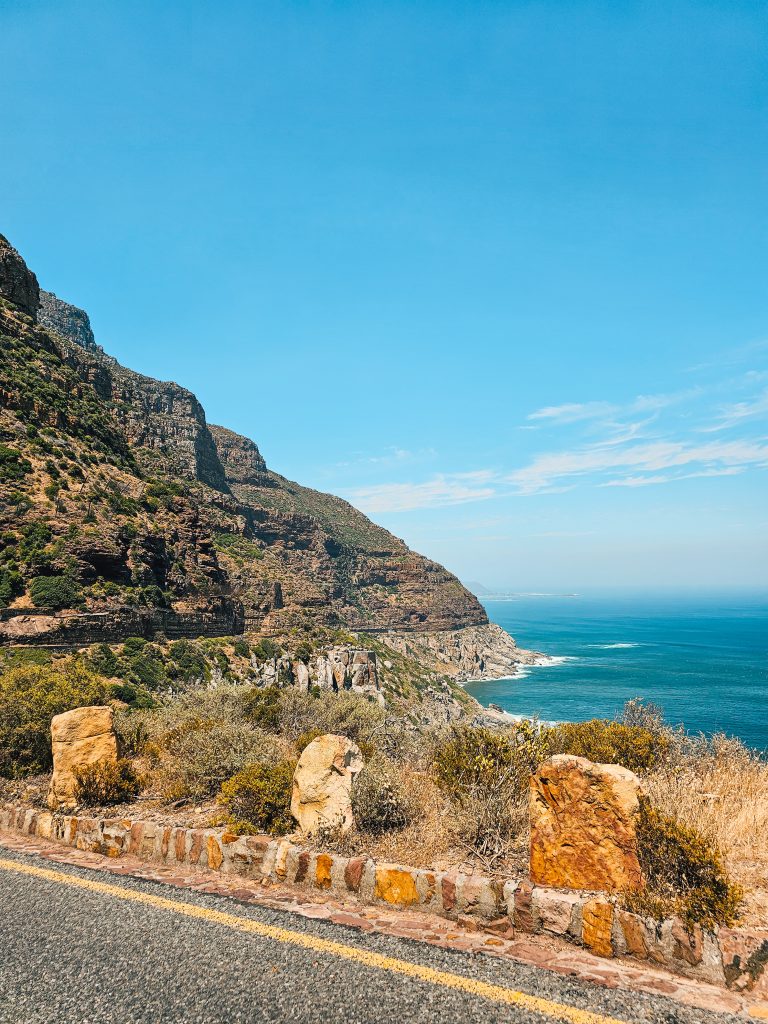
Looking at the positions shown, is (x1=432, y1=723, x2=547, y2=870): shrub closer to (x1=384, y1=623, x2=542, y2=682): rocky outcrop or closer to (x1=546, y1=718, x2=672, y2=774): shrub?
(x1=546, y1=718, x2=672, y2=774): shrub

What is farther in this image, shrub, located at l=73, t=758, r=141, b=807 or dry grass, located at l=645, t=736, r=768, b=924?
shrub, located at l=73, t=758, r=141, b=807

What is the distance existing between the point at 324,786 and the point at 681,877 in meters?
3.80

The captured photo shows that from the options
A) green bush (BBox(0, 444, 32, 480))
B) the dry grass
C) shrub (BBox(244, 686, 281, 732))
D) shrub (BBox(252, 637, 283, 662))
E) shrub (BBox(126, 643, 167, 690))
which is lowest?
shrub (BBox(252, 637, 283, 662))

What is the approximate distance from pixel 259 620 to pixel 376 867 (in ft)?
193

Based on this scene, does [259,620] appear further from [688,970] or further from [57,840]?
[688,970]

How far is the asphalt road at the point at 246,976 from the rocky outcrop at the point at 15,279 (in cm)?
6778

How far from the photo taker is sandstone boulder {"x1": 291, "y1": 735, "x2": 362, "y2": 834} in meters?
6.24

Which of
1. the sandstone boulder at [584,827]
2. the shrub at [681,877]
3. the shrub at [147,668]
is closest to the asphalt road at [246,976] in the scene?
the shrub at [681,877]

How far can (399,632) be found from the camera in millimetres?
154750

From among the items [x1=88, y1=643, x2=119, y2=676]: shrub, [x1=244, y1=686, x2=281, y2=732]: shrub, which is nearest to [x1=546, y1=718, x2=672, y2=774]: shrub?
[x1=244, y1=686, x2=281, y2=732]: shrub

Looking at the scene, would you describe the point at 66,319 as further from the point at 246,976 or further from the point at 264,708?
the point at 246,976

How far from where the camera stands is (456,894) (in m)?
4.84

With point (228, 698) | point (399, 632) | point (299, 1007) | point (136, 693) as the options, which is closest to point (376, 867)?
point (299, 1007)

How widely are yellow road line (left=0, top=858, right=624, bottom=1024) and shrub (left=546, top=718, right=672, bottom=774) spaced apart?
434cm
